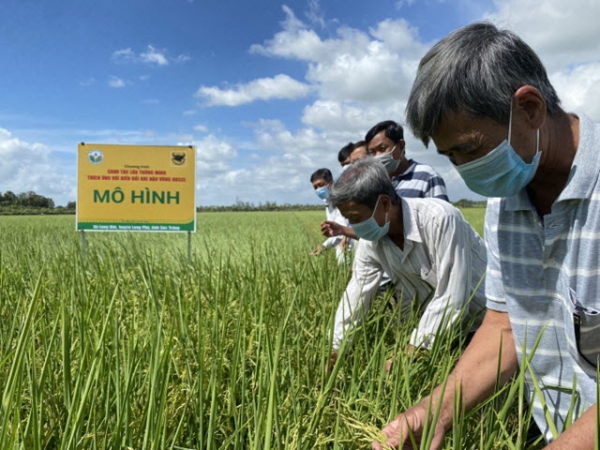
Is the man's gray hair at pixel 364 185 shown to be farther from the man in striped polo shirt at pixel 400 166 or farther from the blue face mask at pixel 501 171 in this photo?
the man in striped polo shirt at pixel 400 166

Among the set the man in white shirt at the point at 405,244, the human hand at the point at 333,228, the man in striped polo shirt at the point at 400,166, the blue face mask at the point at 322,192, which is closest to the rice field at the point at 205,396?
the man in white shirt at the point at 405,244

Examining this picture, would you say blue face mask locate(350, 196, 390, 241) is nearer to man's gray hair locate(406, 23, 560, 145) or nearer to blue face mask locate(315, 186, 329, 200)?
man's gray hair locate(406, 23, 560, 145)

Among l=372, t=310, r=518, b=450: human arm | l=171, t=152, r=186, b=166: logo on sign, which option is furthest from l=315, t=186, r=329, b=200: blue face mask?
l=372, t=310, r=518, b=450: human arm

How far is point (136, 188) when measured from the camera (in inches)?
185

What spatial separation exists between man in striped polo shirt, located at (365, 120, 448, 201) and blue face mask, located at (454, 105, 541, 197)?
1.72 metres

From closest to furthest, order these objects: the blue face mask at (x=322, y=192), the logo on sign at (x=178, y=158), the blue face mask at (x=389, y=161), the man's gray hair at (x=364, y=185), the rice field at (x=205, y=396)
Answer: the rice field at (x=205, y=396)
the man's gray hair at (x=364, y=185)
the blue face mask at (x=389, y=161)
the blue face mask at (x=322, y=192)
the logo on sign at (x=178, y=158)

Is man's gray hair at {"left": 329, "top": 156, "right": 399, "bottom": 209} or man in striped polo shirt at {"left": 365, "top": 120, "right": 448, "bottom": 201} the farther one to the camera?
man in striped polo shirt at {"left": 365, "top": 120, "right": 448, "bottom": 201}

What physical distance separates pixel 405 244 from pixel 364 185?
29 cm

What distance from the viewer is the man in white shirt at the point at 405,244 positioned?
66.2 inches

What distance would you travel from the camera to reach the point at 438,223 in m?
1.71

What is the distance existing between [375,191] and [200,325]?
1.00 meters

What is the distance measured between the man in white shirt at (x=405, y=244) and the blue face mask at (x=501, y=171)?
653 mm

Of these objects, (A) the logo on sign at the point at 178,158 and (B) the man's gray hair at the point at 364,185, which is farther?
(A) the logo on sign at the point at 178,158

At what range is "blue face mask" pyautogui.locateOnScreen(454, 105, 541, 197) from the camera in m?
0.92
